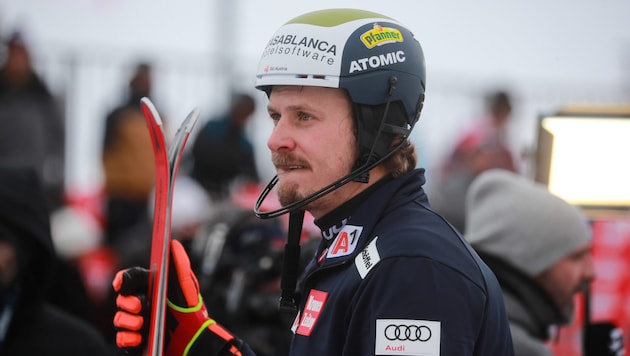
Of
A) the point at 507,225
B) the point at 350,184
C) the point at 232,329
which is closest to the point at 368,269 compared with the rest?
the point at 350,184

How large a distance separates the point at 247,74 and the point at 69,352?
6338 mm

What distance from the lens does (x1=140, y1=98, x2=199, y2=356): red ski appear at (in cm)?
260

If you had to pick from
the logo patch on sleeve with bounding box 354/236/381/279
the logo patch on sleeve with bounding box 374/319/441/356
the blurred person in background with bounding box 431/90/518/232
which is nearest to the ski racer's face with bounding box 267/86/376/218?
the logo patch on sleeve with bounding box 354/236/381/279

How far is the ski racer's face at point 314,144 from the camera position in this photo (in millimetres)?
2490

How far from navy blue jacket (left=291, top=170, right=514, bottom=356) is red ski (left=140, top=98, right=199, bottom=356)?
0.38m

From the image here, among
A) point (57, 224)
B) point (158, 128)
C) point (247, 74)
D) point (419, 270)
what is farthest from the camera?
point (247, 74)


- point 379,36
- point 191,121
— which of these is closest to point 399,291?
point 379,36

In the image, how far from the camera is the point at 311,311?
2.37m

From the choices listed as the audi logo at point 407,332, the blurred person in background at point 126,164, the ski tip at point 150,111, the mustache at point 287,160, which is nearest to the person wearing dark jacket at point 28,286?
the ski tip at point 150,111

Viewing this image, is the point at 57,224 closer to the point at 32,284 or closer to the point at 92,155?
the point at 92,155

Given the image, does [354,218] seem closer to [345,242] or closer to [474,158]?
[345,242]

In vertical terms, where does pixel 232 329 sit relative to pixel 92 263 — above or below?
above

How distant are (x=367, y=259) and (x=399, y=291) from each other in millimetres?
165

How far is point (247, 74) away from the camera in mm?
10016
